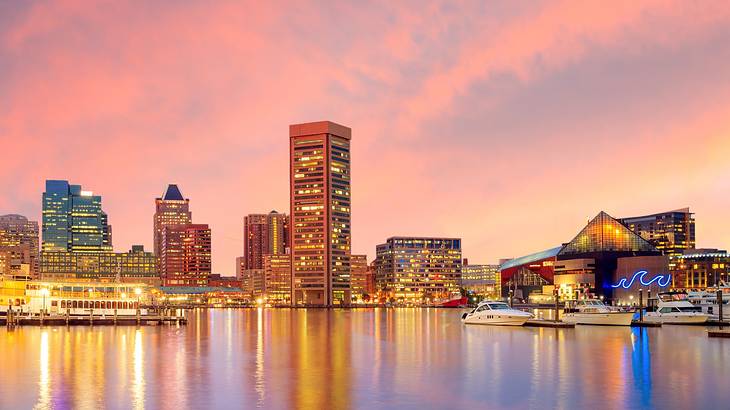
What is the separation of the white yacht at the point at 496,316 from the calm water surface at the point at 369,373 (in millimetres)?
23872

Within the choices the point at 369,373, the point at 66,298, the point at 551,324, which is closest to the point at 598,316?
the point at 551,324

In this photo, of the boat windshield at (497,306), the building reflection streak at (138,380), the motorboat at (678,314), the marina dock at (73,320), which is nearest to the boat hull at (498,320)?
the boat windshield at (497,306)

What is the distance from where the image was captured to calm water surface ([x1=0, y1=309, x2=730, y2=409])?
40.6 m

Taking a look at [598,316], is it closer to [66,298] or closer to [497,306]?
[497,306]

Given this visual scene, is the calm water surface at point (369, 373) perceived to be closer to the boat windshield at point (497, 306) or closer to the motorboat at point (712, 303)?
the boat windshield at point (497, 306)

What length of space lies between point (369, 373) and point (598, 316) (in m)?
69.0

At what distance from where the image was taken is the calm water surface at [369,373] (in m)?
40.6

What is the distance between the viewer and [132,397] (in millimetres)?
41625

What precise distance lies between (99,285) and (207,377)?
306 feet

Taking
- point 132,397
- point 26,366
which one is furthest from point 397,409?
point 26,366

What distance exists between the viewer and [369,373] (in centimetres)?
5278

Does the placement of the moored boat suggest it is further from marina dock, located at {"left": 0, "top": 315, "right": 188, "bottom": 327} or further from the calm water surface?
the calm water surface

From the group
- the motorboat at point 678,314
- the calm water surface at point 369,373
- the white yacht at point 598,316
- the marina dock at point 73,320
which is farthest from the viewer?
the marina dock at point 73,320

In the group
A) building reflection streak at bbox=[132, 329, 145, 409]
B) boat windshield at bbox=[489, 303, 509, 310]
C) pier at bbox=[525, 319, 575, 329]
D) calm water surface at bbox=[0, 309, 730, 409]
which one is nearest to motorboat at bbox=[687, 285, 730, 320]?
pier at bbox=[525, 319, 575, 329]
